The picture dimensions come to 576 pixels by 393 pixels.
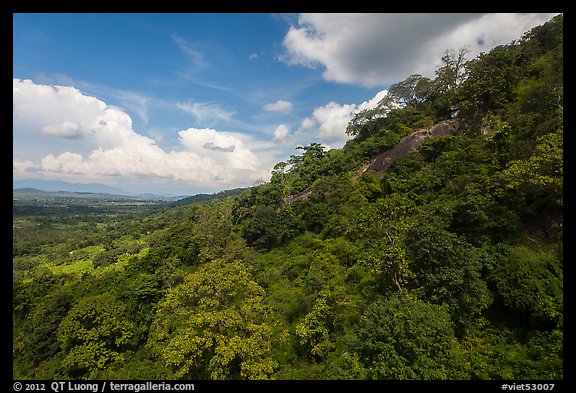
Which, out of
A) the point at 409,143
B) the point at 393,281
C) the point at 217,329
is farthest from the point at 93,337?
the point at 409,143

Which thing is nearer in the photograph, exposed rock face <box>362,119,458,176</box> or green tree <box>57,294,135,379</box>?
green tree <box>57,294,135,379</box>

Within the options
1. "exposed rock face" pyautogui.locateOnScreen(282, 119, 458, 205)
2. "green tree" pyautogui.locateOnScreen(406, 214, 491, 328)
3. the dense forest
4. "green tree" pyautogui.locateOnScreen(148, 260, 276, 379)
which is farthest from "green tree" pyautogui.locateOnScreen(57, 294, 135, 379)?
"exposed rock face" pyautogui.locateOnScreen(282, 119, 458, 205)

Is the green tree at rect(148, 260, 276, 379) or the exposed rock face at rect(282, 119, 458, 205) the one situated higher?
the exposed rock face at rect(282, 119, 458, 205)

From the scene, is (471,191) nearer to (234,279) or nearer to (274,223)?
(234,279)

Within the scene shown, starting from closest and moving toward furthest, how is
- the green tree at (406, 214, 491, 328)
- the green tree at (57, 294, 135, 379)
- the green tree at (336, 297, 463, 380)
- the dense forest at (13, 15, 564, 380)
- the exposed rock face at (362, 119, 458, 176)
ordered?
the green tree at (336, 297, 463, 380)
the dense forest at (13, 15, 564, 380)
the green tree at (406, 214, 491, 328)
the green tree at (57, 294, 135, 379)
the exposed rock face at (362, 119, 458, 176)

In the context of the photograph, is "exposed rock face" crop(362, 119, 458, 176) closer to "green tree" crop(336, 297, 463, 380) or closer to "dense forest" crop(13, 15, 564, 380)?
"dense forest" crop(13, 15, 564, 380)
